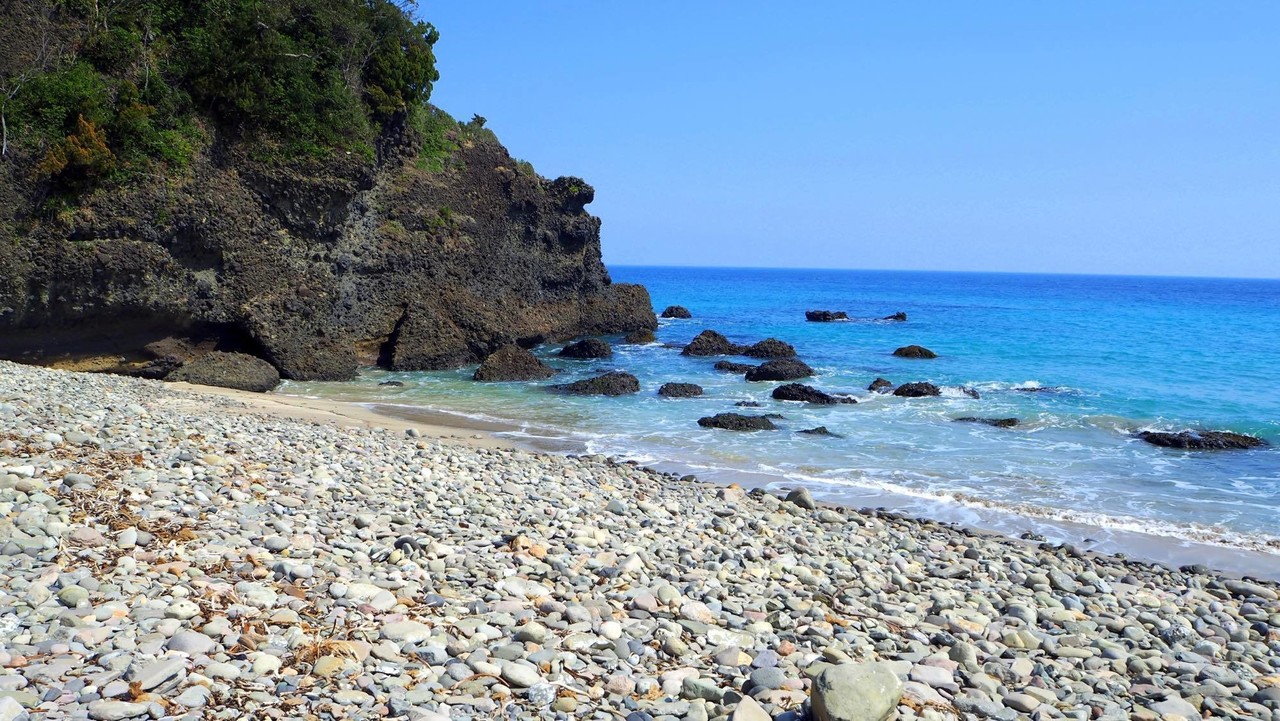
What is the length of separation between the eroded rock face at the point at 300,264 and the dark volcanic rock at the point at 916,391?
1420cm

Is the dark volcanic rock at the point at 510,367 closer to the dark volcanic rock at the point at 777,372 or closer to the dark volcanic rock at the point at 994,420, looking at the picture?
the dark volcanic rock at the point at 777,372

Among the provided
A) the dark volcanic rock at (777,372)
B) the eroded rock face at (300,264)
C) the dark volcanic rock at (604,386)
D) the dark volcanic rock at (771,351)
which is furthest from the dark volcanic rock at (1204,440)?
the eroded rock face at (300,264)

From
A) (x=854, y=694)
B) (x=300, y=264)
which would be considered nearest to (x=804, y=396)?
(x=300, y=264)

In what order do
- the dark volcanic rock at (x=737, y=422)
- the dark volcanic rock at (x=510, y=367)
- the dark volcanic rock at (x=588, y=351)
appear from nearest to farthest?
1. the dark volcanic rock at (x=737, y=422)
2. the dark volcanic rock at (x=510, y=367)
3. the dark volcanic rock at (x=588, y=351)

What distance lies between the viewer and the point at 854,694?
493 cm

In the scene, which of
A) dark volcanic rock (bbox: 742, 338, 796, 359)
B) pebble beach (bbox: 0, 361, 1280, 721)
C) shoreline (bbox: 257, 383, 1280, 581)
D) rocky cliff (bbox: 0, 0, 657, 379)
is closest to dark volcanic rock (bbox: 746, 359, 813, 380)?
dark volcanic rock (bbox: 742, 338, 796, 359)

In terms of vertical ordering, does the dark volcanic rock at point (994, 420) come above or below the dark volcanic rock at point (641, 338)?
below

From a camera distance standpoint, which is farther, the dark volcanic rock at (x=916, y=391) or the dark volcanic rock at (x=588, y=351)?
the dark volcanic rock at (x=588, y=351)

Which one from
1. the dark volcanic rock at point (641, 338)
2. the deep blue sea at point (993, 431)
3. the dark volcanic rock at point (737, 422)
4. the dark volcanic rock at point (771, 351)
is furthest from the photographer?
the dark volcanic rock at point (641, 338)

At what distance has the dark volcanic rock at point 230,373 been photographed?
2227 centimetres

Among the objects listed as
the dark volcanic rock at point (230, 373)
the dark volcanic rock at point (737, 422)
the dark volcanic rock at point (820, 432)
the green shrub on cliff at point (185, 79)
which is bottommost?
the dark volcanic rock at point (820, 432)

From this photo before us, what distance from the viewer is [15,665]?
480 centimetres

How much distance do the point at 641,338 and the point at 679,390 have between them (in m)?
15.5

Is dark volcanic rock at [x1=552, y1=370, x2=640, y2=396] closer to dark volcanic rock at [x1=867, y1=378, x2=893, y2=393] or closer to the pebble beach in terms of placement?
dark volcanic rock at [x1=867, y1=378, x2=893, y2=393]
